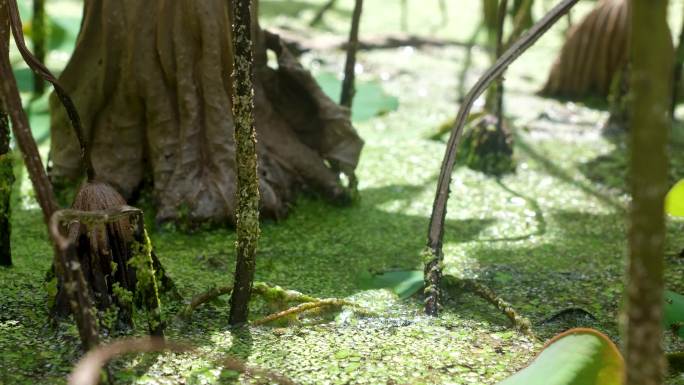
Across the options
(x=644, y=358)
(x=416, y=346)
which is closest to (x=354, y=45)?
(x=416, y=346)

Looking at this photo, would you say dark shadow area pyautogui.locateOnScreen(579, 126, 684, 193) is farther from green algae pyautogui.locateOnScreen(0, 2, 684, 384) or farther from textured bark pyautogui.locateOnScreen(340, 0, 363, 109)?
textured bark pyautogui.locateOnScreen(340, 0, 363, 109)

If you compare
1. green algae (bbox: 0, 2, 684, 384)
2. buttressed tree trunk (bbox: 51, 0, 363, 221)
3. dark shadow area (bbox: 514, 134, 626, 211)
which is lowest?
green algae (bbox: 0, 2, 684, 384)

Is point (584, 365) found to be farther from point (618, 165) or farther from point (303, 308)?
point (618, 165)

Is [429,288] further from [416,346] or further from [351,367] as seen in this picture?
[351,367]

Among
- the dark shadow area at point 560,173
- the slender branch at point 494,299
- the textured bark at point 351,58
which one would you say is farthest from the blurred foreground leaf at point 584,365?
the textured bark at point 351,58

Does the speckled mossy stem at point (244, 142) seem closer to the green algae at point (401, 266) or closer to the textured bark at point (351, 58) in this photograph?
the green algae at point (401, 266)

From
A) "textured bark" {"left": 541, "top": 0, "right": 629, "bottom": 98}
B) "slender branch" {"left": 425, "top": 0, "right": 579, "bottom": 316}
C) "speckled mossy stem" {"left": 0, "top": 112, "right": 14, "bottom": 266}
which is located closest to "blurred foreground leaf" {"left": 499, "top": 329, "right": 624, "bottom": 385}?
"slender branch" {"left": 425, "top": 0, "right": 579, "bottom": 316}
